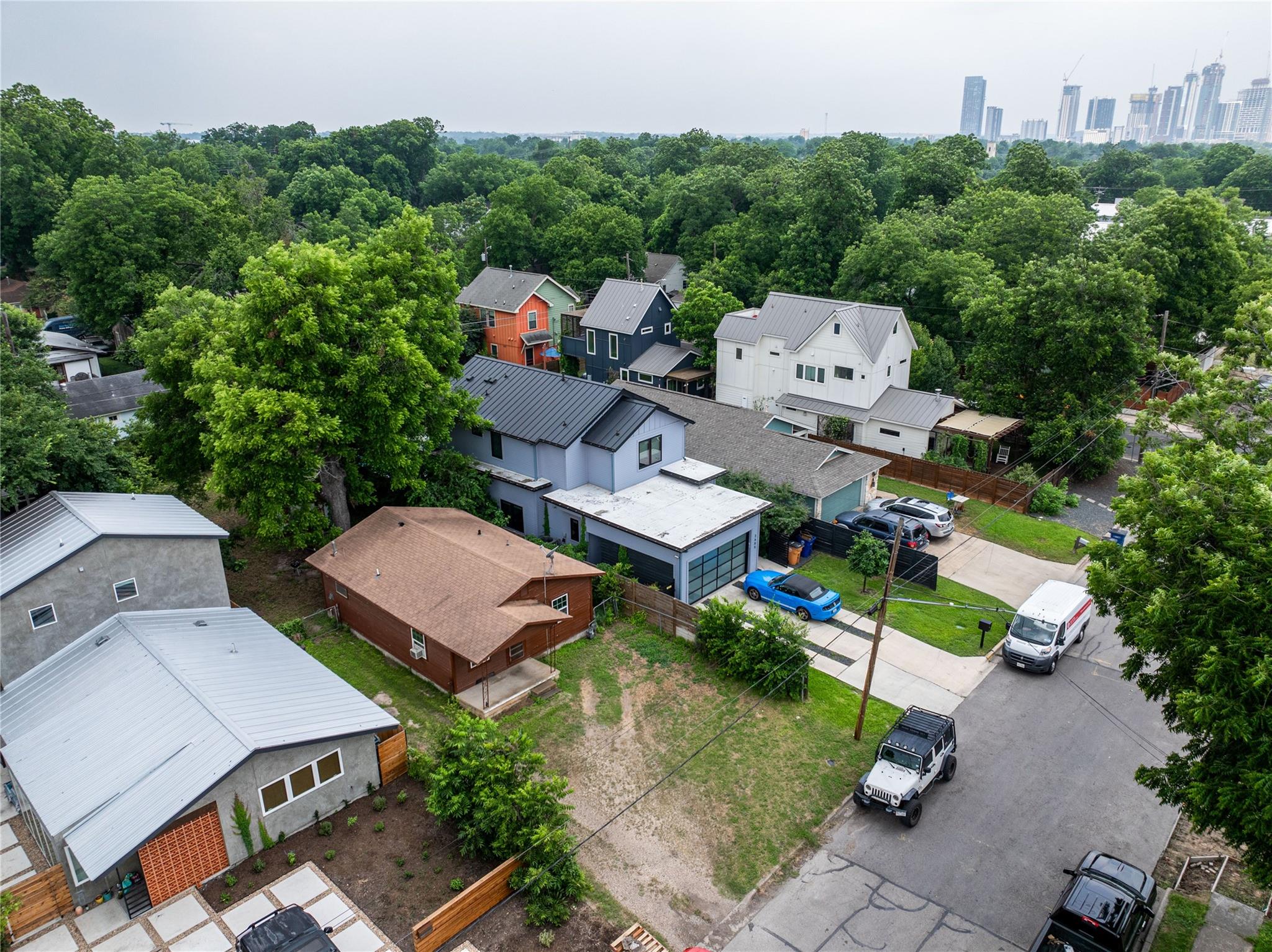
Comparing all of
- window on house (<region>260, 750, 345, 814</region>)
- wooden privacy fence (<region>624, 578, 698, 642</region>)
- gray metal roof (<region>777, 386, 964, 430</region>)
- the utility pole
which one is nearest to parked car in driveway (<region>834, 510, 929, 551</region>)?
gray metal roof (<region>777, 386, 964, 430</region>)

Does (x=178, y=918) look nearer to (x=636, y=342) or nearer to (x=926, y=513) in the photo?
(x=926, y=513)

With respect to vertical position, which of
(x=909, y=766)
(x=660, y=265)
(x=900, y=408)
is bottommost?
(x=909, y=766)

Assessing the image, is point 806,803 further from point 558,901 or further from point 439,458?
point 439,458

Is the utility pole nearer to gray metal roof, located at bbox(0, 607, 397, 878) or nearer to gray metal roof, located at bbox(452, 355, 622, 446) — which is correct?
gray metal roof, located at bbox(0, 607, 397, 878)

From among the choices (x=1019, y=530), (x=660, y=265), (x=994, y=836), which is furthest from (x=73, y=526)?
(x=660, y=265)

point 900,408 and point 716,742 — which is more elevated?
point 900,408

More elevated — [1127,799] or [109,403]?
[109,403]

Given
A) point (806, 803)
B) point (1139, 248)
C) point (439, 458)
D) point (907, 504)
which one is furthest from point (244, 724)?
point (1139, 248)

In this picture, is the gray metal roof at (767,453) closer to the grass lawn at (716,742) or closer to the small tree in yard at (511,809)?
the grass lawn at (716,742)
